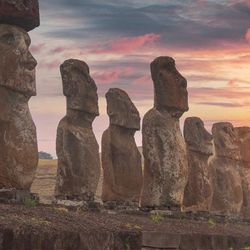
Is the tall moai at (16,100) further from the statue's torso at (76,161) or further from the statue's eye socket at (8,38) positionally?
the statue's torso at (76,161)

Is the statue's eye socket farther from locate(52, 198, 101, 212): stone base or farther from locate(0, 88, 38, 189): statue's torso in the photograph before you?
locate(52, 198, 101, 212): stone base

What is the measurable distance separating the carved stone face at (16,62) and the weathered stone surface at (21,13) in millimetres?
141

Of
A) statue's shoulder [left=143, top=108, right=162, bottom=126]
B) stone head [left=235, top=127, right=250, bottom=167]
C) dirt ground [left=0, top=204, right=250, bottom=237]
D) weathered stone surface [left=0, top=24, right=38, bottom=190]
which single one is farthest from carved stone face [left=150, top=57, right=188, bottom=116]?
stone head [left=235, top=127, right=250, bottom=167]

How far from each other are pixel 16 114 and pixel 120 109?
726 cm

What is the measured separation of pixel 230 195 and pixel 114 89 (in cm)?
589

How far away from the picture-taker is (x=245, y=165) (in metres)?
26.8

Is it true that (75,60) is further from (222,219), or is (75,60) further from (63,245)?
(63,245)

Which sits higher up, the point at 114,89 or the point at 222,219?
the point at 114,89

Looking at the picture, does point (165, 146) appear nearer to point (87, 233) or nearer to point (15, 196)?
point (15, 196)

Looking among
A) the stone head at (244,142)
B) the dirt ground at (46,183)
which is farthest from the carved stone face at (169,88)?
the dirt ground at (46,183)

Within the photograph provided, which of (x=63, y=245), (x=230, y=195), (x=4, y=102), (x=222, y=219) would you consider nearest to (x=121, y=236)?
(x=63, y=245)

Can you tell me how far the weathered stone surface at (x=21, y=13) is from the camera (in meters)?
13.9

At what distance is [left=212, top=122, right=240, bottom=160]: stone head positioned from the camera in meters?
24.9

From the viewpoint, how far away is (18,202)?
12.7 metres
